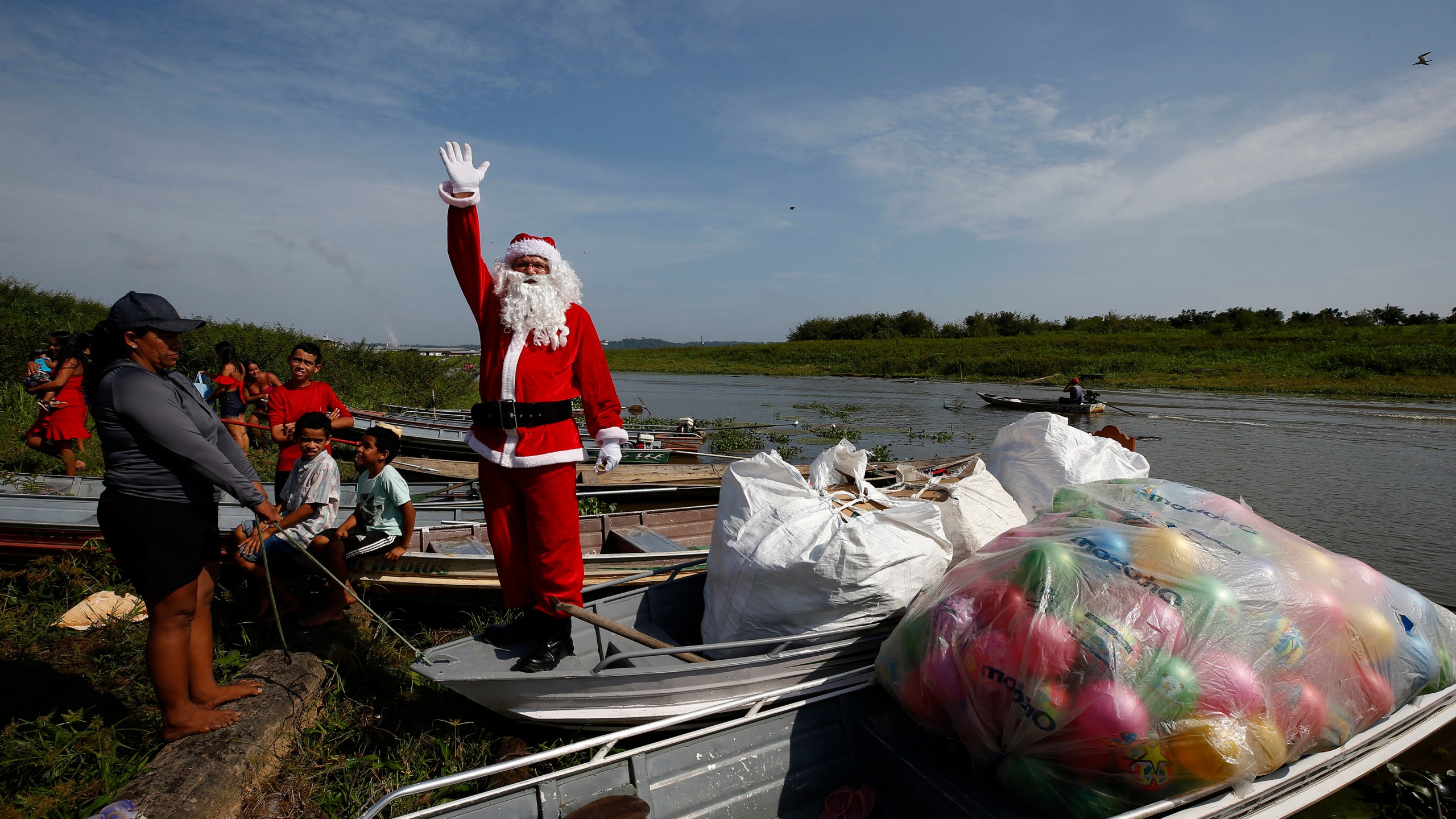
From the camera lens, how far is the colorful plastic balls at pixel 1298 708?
96.7 inches

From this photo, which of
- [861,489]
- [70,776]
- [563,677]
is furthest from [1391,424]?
[70,776]

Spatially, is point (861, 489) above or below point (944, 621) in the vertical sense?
above

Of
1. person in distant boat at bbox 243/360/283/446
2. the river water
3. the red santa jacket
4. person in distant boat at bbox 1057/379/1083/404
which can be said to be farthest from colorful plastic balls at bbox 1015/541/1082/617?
person in distant boat at bbox 1057/379/1083/404

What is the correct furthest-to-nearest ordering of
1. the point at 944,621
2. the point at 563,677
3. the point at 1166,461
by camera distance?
1. the point at 1166,461
2. the point at 563,677
3. the point at 944,621

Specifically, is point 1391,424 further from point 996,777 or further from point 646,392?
point 646,392

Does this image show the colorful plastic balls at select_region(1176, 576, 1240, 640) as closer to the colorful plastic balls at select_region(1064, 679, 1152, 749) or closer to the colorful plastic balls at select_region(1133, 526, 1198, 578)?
the colorful plastic balls at select_region(1133, 526, 1198, 578)

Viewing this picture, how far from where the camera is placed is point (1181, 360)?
37094 mm

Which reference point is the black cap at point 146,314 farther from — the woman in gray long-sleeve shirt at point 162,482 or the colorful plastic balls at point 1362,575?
the colorful plastic balls at point 1362,575

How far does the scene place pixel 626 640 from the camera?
3719mm

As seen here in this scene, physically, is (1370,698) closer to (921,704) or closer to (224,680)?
(921,704)

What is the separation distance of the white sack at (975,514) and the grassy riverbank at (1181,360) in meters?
30.0

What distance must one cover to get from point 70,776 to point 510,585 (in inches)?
72.0

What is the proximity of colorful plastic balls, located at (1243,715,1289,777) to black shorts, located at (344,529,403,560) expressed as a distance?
4262mm

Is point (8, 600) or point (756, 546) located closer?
point (756, 546)
